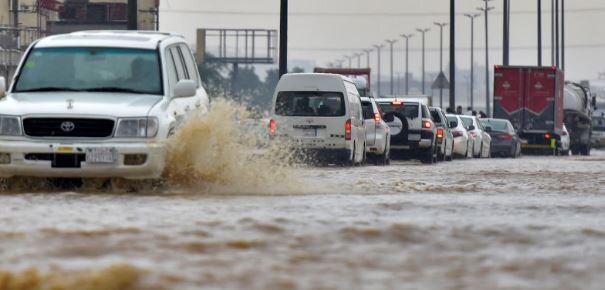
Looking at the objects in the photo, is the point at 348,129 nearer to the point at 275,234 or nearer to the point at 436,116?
the point at 436,116

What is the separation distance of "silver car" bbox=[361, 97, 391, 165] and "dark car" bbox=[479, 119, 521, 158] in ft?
50.2

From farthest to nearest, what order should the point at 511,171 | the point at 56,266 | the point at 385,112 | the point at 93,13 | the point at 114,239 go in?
the point at 93,13 → the point at 385,112 → the point at 511,171 → the point at 114,239 → the point at 56,266

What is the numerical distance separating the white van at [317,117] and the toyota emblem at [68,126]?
13.8m

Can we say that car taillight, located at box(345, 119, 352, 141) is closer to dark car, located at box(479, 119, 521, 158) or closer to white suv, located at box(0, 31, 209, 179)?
white suv, located at box(0, 31, 209, 179)

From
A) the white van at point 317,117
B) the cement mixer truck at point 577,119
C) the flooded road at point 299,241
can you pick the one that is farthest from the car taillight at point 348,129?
the cement mixer truck at point 577,119

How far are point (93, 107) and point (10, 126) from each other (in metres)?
0.85

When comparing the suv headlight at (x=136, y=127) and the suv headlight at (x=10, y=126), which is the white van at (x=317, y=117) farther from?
the suv headlight at (x=10, y=126)

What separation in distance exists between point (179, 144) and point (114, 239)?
6902 millimetres

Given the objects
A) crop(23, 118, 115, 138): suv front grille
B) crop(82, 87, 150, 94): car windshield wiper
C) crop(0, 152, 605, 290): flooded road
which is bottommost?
crop(0, 152, 605, 290): flooded road

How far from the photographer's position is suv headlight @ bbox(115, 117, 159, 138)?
1677 centimetres

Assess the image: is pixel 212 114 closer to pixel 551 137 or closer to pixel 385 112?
pixel 385 112

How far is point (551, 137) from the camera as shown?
182ft

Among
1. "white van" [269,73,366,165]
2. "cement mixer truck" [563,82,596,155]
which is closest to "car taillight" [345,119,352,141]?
"white van" [269,73,366,165]

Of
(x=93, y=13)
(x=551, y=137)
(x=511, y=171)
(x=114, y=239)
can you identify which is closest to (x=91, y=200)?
(x=114, y=239)
